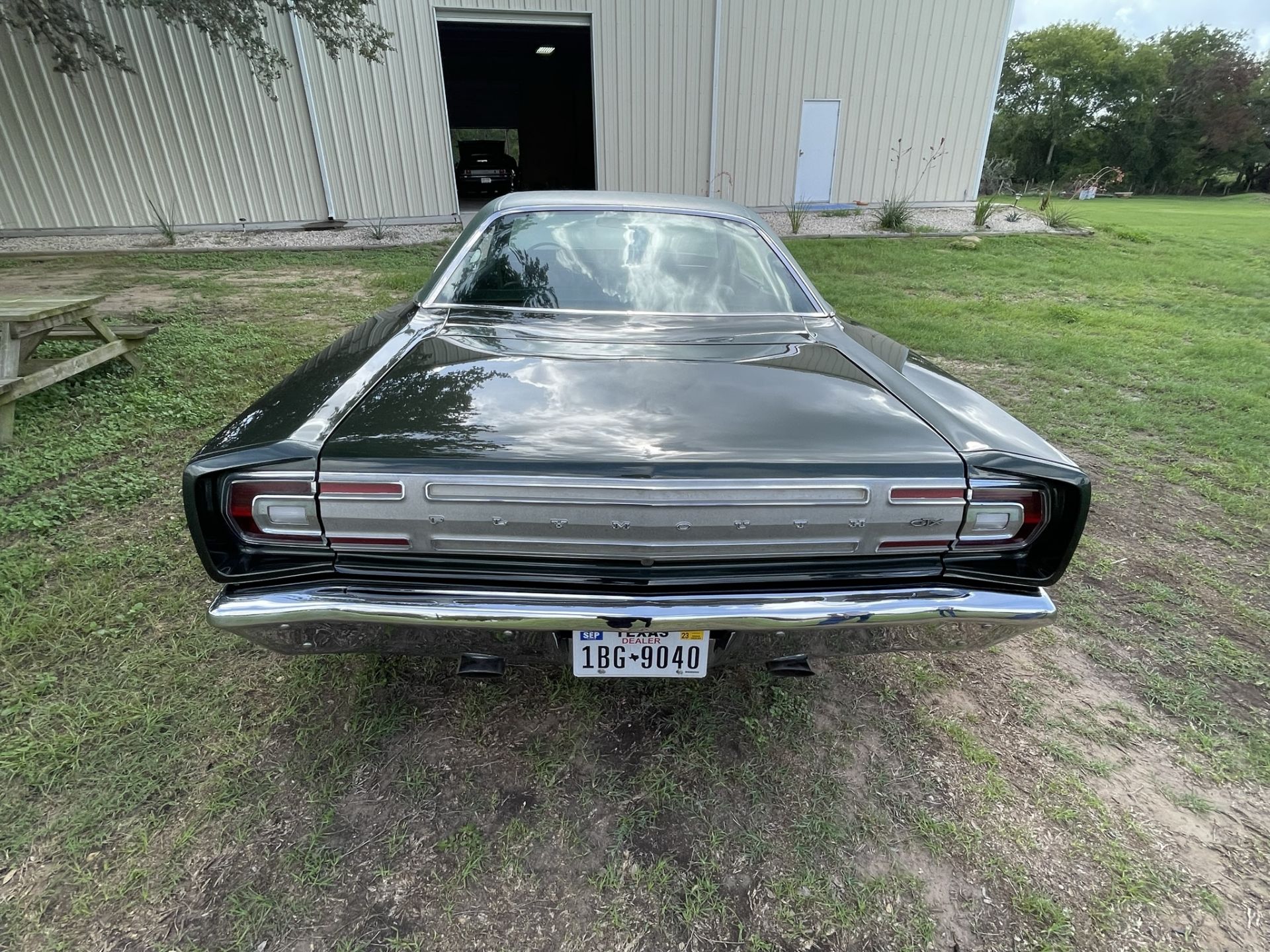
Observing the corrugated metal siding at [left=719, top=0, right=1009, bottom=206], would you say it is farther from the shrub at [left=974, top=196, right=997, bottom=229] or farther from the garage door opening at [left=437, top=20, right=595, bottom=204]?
the garage door opening at [left=437, top=20, right=595, bottom=204]

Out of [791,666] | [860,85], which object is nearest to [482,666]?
[791,666]

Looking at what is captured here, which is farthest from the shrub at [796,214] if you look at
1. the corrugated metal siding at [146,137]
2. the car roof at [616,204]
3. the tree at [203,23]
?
the car roof at [616,204]

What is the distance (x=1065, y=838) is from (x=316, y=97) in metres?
12.4

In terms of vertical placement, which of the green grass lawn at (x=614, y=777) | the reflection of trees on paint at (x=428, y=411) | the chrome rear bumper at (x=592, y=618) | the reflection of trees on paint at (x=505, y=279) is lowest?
the green grass lawn at (x=614, y=777)

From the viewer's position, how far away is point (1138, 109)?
45.0 m

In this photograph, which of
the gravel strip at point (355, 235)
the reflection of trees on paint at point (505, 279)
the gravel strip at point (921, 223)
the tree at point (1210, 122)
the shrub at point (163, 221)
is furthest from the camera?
the tree at point (1210, 122)

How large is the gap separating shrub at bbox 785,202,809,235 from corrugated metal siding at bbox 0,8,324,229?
8080 millimetres

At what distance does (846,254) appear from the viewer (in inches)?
387

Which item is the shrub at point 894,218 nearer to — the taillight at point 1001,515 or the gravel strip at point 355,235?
the gravel strip at point 355,235

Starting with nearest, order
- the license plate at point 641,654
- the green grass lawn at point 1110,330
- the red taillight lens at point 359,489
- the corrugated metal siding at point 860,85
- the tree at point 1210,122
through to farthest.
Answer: the red taillight lens at point 359,489, the license plate at point 641,654, the green grass lawn at point 1110,330, the corrugated metal siding at point 860,85, the tree at point 1210,122

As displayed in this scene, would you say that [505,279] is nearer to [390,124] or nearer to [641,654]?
[641,654]

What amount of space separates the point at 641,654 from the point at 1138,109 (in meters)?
61.8

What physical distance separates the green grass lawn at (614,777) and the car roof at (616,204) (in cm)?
199

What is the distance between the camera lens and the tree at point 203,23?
655 cm
